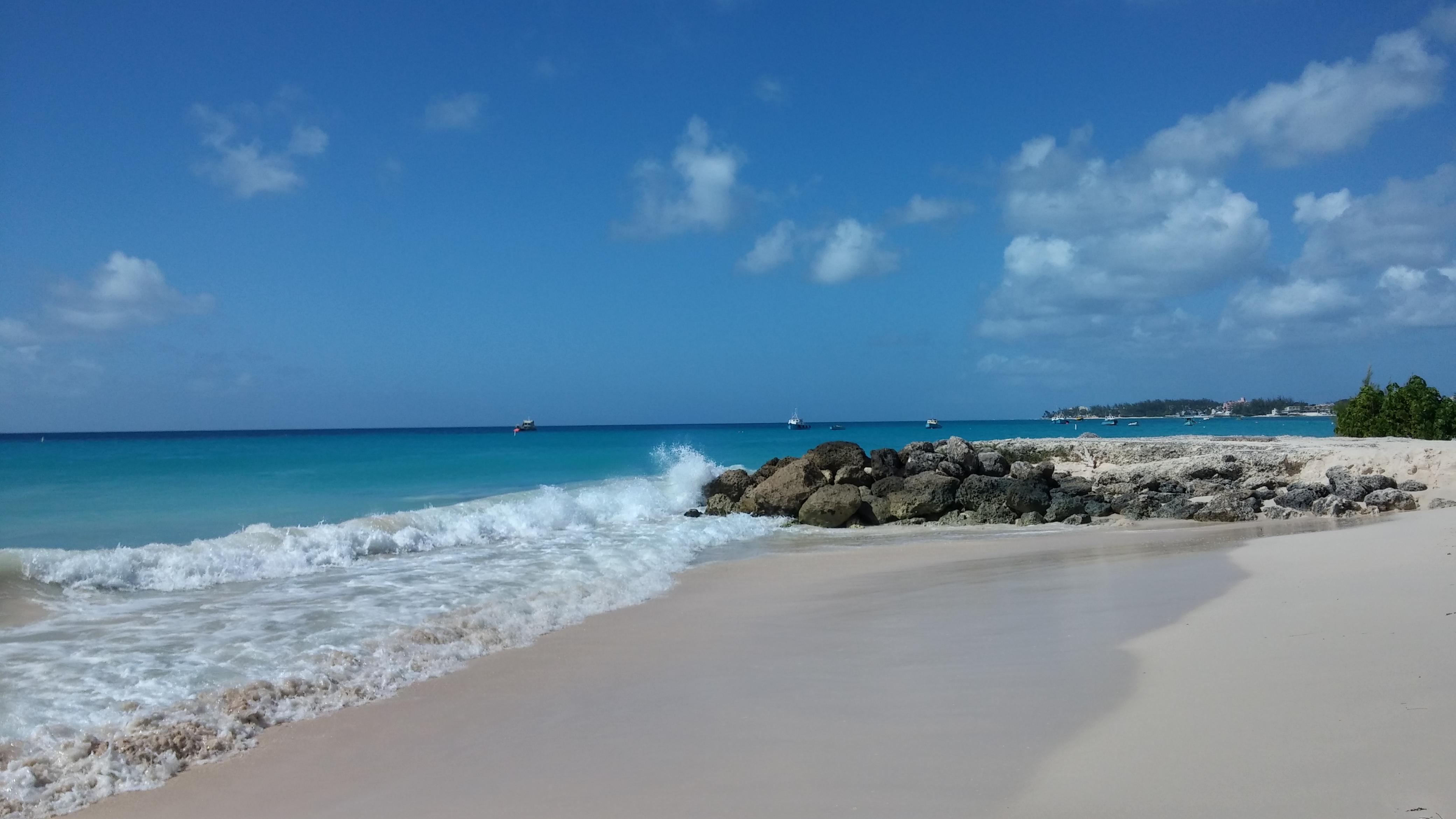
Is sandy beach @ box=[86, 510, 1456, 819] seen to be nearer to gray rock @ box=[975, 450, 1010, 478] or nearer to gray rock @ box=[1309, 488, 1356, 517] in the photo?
gray rock @ box=[1309, 488, 1356, 517]

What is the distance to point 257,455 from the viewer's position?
1825 inches

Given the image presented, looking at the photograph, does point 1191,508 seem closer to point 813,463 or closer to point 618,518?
point 813,463

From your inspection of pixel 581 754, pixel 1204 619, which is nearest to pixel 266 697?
pixel 581 754

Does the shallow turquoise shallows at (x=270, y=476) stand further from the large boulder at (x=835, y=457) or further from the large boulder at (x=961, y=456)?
the large boulder at (x=961, y=456)

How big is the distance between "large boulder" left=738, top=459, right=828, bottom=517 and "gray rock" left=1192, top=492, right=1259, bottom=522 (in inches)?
283

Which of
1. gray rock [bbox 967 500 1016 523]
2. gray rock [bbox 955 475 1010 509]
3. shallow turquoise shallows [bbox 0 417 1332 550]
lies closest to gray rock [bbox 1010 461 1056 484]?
gray rock [bbox 955 475 1010 509]

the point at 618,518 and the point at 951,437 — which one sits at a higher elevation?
the point at 951,437

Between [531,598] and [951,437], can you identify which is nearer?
[531,598]

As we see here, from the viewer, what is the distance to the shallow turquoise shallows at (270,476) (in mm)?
17750

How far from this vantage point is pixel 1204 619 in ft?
21.7

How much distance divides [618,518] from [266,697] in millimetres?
13167

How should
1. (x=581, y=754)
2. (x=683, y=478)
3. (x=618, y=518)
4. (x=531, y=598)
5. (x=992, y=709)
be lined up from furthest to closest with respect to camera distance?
(x=683, y=478) → (x=618, y=518) → (x=531, y=598) → (x=992, y=709) → (x=581, y=754)

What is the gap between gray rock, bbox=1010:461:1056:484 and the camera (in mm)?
18584

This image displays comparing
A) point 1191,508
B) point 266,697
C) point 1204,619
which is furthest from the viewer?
point 1191,508
